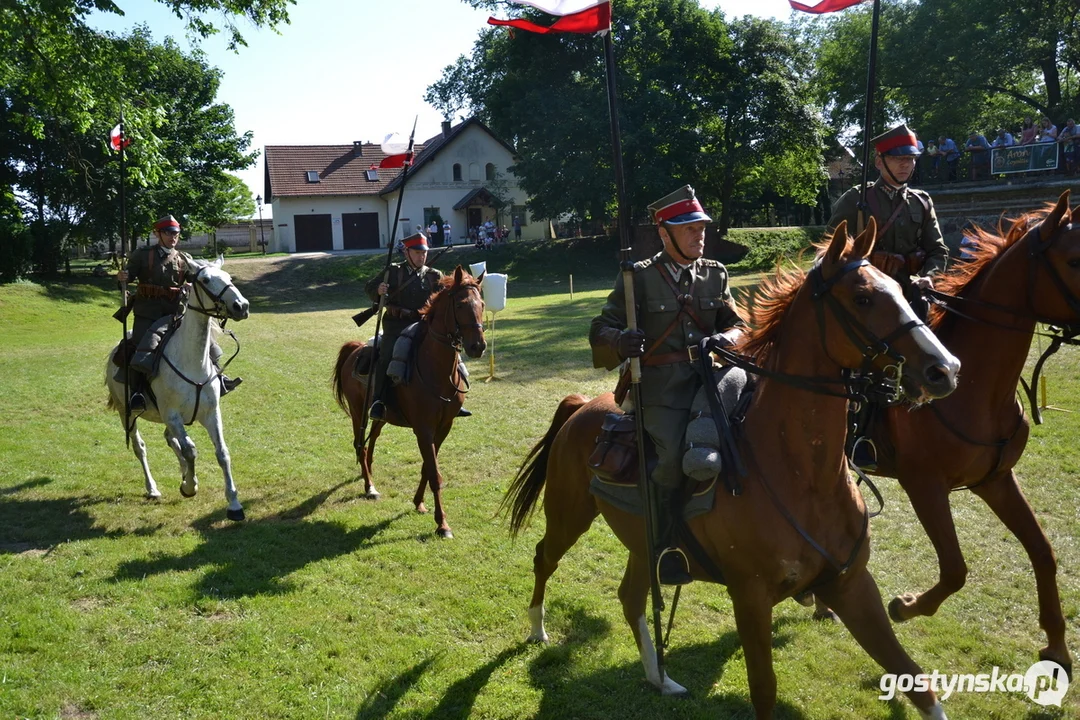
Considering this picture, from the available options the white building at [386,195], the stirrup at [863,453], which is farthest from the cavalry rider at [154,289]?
the white building at [386,195]

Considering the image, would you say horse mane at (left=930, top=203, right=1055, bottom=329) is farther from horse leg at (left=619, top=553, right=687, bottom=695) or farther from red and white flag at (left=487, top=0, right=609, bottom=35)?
red and white flag at (left=487, top=0, right=609, bottom=35)

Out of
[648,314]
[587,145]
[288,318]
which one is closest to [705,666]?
[648,314]

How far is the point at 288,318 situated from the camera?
32.5m

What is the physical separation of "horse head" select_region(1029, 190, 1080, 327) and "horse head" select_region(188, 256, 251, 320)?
733cm

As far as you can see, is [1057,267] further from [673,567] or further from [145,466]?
[145,466]

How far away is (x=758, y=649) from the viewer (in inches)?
170

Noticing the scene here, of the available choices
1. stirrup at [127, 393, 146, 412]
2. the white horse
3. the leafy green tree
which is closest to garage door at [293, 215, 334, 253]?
the leafy green tree

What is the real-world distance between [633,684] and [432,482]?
3918 millimetres

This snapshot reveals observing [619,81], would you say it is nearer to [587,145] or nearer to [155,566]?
[587,145]

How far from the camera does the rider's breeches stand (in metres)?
4.71

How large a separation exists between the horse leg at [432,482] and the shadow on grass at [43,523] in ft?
10.3

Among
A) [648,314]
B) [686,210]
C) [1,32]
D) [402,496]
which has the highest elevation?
[1,32]

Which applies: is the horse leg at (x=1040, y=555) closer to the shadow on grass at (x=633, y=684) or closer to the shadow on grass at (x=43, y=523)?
the shadow on grass at (x=633, y=684)

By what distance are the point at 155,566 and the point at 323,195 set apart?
182ft
